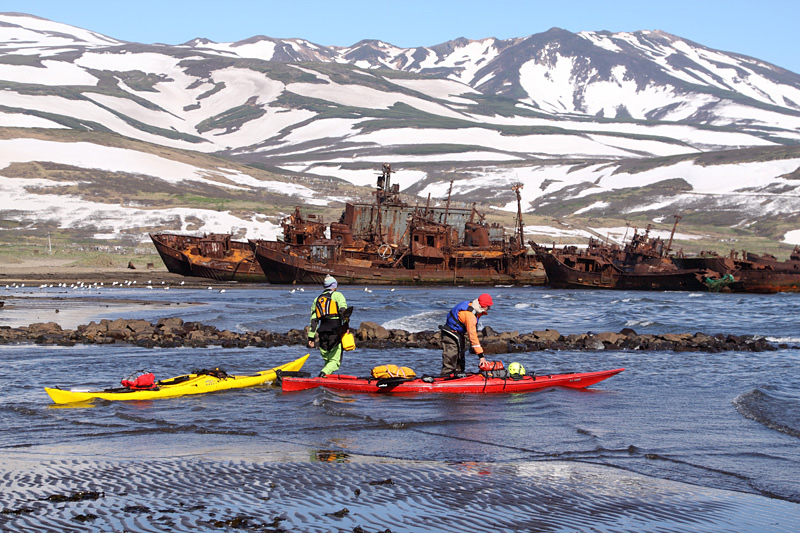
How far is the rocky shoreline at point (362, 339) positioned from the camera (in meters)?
26.0

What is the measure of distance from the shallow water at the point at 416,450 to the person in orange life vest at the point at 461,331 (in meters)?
0.87

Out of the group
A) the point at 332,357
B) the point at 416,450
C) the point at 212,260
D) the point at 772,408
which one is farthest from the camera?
the point at 212,260

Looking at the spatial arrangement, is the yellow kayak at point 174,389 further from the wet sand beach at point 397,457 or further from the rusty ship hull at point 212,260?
the rusty ship hull at point 212,260

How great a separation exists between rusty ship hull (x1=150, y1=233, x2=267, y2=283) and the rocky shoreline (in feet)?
111

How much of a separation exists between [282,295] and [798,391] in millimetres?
35424

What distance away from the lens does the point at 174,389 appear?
16.7 m

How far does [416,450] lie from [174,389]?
20.1 feet

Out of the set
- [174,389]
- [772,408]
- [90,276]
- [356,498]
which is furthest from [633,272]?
[356,498]

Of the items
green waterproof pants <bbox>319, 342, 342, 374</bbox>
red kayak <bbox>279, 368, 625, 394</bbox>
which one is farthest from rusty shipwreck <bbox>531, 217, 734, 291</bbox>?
green waterproof pants <bbox>319, 342, 342, 374</bbox>

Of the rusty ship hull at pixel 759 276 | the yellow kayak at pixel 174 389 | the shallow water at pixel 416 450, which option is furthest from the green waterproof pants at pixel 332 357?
the rusty ship hull at pixel 759 276

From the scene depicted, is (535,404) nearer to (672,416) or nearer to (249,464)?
(672,416)

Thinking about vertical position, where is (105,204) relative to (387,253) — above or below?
above

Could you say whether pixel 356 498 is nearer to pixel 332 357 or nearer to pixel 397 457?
pixel 397 457

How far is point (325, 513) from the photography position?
9.21 meters
